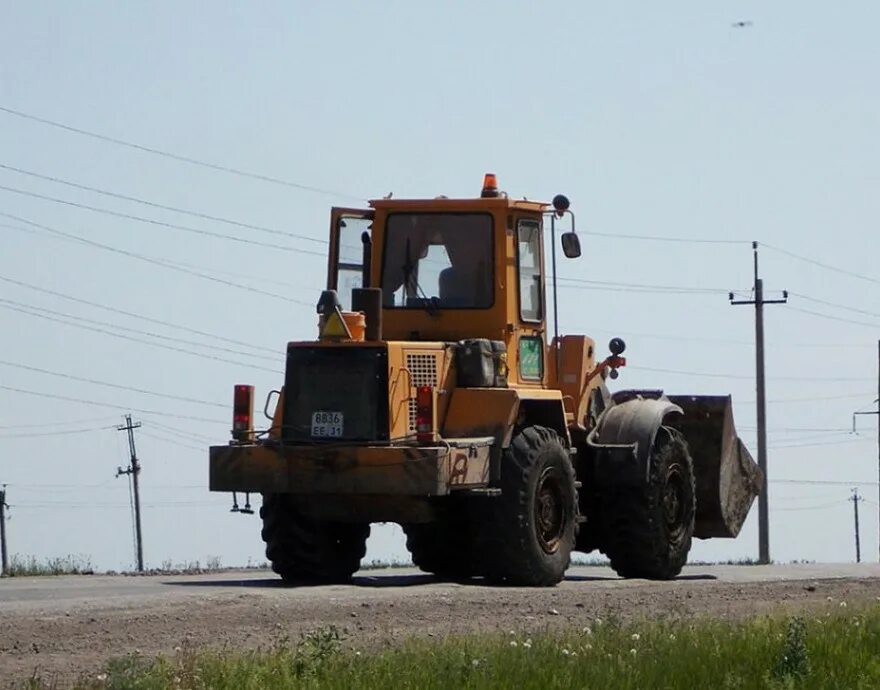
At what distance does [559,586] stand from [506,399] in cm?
184

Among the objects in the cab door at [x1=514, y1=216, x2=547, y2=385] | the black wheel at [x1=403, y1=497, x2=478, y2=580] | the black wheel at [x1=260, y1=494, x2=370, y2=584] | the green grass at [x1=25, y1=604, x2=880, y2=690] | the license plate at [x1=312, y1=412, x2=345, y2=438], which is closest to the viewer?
the green grass at [x1=25, y1=604, x2=880, y2=690]

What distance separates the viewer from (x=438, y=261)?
1828cm

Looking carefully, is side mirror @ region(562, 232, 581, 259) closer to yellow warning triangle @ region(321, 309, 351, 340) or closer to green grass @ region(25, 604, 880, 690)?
yellow warning triangle @ region(321, 309, 351, 340)

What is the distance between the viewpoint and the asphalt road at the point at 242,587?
14531 millimetres

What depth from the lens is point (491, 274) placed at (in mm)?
17984

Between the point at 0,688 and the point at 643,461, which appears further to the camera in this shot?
the point at 643,461

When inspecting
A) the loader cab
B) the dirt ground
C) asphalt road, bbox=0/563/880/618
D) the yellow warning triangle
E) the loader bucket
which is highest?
the loader cab

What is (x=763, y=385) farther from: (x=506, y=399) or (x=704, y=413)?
(x=506, y=399)

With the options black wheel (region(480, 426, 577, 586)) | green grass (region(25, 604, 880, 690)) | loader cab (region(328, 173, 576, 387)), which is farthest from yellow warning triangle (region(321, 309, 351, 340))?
green grass (region(25, 604, 880, 690))

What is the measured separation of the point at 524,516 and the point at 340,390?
1.93 m

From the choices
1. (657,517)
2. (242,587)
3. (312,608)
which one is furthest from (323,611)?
(657,517)

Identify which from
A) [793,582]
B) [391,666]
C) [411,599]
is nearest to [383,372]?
[411,599]

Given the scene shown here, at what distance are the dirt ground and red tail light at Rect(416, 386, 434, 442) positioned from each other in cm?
129

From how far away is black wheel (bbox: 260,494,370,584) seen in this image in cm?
1758
